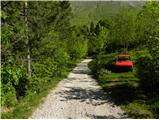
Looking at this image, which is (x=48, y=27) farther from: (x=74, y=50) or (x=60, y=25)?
(x=74, y=50)

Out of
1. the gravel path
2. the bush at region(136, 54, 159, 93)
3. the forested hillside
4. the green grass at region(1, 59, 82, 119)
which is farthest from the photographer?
the bush at region(136, 54, 159, 93)

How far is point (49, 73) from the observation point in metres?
24.1

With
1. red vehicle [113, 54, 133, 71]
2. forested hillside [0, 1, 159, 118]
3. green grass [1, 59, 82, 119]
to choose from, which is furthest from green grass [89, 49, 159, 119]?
green grass [1, 59, 82, 119]

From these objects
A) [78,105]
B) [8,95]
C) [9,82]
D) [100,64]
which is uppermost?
[9,82]

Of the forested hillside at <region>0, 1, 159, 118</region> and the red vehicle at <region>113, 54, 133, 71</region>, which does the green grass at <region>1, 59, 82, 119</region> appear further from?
the red vehicle at <region>113, 54, 133, 71</region>

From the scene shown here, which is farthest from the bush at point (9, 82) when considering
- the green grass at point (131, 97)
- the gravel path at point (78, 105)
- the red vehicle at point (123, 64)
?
the red vehicle at point (123, 64)

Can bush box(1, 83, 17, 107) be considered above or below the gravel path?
above

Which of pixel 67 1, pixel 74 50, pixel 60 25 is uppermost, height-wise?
pixel 67 1

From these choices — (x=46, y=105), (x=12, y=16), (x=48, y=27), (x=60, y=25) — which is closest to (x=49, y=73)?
(x=48, y=27)

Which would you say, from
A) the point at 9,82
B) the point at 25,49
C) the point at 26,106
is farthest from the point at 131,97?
the point at 25,49

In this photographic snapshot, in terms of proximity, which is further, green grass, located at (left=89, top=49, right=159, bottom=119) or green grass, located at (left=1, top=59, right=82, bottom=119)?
green grass, located at (left=89, top=49, right=159, bottom=119)

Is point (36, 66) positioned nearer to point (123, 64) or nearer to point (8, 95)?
point (8, 95)

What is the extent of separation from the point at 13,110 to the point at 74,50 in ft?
119

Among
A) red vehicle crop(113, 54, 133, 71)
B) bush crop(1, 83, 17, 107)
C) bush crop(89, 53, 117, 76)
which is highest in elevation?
bush crop(1, 83, 17, 107)
